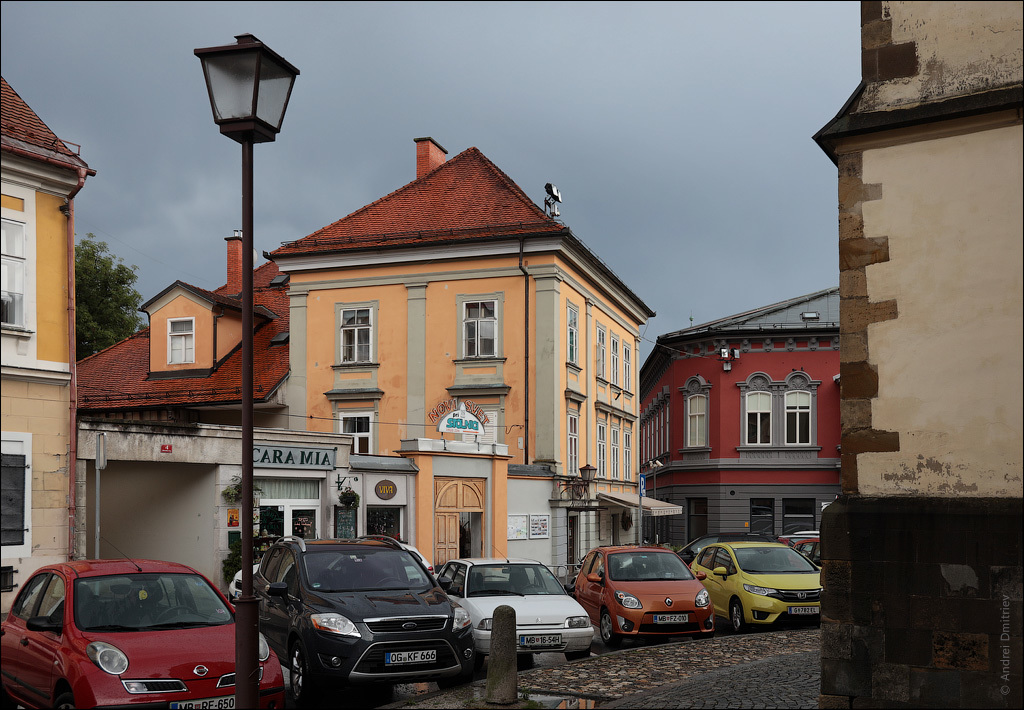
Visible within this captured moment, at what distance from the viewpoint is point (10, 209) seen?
62.0ft

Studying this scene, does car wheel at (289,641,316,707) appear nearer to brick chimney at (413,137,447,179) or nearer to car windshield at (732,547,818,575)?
car windshield at (732,547,818,575)

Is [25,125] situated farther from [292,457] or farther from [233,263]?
[233,263]

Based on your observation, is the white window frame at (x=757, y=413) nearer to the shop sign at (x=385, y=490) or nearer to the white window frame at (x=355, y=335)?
the white window frame at (x=355, y=335)

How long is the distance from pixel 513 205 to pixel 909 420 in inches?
A: 1086

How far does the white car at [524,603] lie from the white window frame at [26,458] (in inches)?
293

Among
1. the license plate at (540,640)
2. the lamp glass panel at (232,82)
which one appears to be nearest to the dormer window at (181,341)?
the license plate at (540,640)

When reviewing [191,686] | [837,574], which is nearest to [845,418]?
[837,574]

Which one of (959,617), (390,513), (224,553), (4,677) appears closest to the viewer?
(959,617)

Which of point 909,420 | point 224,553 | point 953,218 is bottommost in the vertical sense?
point 224,553

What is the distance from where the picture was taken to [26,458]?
18609 millimetres

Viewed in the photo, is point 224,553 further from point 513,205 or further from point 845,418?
point 513,205

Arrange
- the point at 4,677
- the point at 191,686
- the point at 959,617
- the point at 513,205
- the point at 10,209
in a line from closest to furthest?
the point at 959,617 → the point at 191,686 → the point at 4,677 → the point at 10,209 → the point at 513,205

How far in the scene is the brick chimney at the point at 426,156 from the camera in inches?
1604

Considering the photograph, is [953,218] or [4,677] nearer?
[953,218]
